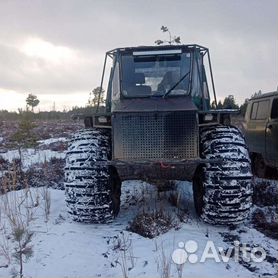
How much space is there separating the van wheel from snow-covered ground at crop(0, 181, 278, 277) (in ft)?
14.4

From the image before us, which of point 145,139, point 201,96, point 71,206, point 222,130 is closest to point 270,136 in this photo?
point 201,96

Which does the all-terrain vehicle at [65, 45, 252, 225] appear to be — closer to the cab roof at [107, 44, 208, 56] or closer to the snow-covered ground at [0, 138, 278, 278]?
the snow-covered ground at [0, 138, 278, 278]

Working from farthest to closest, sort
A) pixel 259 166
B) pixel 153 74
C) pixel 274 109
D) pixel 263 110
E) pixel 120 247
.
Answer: pixel 259 166
pixel 263 110
pixel 274 109
pixel 153 74
pixel 120 247

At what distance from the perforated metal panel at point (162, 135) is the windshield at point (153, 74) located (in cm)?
104

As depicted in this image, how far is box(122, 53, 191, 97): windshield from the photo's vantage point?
6016mm

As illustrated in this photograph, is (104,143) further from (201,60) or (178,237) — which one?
(201,60)

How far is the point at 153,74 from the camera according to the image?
6141 millimetres

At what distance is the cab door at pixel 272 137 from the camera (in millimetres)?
8742

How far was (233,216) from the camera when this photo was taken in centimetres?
491

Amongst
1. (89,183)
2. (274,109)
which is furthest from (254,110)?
(89,183)

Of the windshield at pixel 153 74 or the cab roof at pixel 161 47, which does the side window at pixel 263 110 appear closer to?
the cab roof at pixel 161 47

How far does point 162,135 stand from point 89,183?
1.11 m

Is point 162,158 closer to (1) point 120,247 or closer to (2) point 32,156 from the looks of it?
(1) point 120,247

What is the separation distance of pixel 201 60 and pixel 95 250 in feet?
11.5
